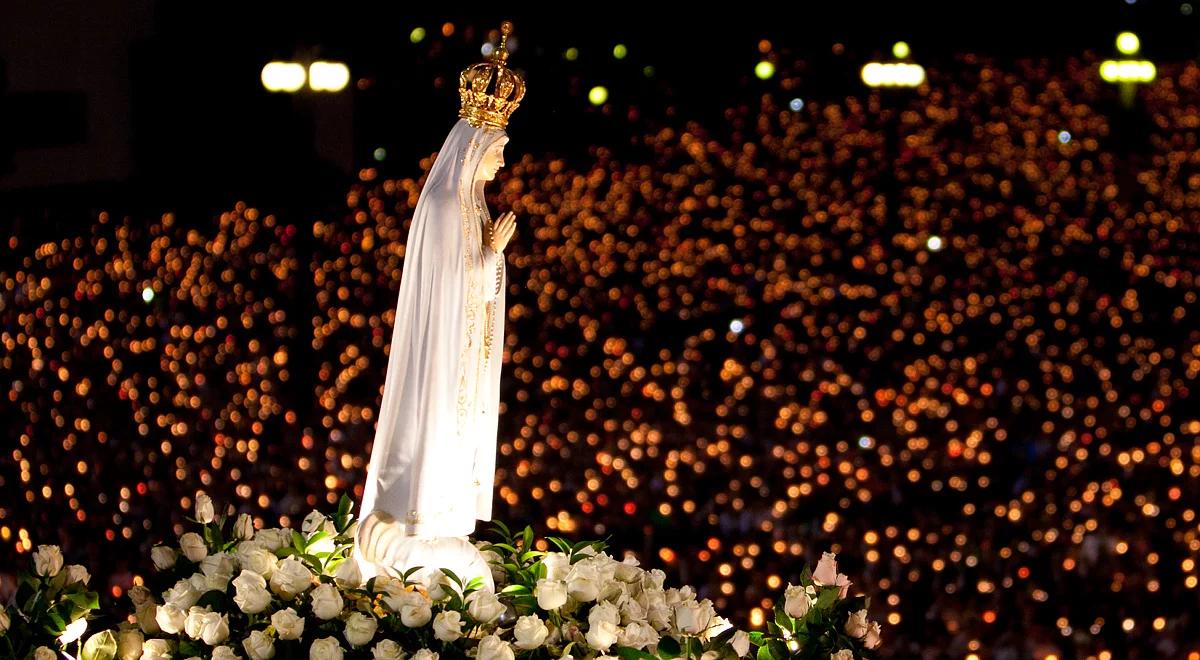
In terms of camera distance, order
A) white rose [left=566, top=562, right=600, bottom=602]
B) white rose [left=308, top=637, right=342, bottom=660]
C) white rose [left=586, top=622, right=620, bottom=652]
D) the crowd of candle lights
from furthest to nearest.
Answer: the crowd of candle lights
white rose [left=566, top=562, right=600, bottom=602]
white rose [left=586, top=622, right=620, bottom=652]
white rose [left=308, top=637, right=342, bottom=660]

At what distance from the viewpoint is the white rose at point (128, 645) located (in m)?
2.23

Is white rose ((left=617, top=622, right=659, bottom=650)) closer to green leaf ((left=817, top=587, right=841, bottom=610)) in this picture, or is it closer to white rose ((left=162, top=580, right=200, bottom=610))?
green leaf ((left=817, top=587, right=841, bottom=610))

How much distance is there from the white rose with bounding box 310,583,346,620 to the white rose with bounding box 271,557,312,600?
5 centimetres

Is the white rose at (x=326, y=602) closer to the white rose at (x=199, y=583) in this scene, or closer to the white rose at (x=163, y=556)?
the white rose at (x=199, y=583)

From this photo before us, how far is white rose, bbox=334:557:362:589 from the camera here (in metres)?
2.23

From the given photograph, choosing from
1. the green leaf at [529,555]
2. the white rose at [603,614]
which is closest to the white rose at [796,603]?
the white rose at [603,614]

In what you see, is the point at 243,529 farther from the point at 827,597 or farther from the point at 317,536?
the point at 827,597

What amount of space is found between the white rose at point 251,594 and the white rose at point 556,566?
47 centimetres

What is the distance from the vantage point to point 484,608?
7.07 feet

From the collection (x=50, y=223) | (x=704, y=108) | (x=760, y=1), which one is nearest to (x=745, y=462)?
(x=704, y=108)

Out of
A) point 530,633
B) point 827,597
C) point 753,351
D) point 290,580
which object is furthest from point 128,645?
point 753,351

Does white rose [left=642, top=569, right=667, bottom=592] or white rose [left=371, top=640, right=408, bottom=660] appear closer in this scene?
white rose [left=371, top=640, right=408, bottom=660]

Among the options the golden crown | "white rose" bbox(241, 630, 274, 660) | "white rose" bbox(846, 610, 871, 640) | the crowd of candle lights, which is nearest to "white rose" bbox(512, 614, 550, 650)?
"white rose" bbox(241, 630, 274, 660)

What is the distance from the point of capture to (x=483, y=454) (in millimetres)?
2504
